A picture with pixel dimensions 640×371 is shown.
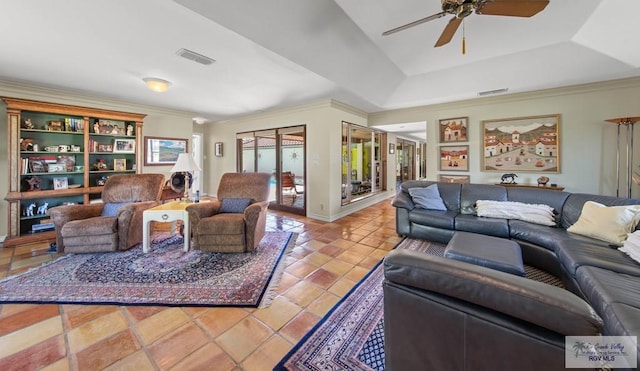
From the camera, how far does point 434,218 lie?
3381 millimetres

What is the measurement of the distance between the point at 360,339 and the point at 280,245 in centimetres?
197

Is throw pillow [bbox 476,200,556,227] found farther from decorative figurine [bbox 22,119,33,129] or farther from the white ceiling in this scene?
decorative figurine [bbox 22,119,33,129]

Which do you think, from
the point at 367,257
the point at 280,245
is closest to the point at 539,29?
the point at 367,257

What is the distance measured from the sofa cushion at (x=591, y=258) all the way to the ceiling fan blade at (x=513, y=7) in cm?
200

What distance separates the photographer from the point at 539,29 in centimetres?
283

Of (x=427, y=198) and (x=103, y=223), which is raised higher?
(x=427, y=198)

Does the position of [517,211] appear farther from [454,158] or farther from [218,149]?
[218,149]

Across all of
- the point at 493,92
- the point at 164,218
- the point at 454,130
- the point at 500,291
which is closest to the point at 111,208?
the point at 164,218

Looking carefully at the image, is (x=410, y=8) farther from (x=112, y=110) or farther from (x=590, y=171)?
(x=112, y=110)

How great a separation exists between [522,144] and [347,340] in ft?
15.7

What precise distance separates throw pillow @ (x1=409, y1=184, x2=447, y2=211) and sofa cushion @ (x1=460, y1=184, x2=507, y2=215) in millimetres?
290

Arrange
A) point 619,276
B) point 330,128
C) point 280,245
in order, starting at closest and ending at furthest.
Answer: point 619,276
point 280,245
point 330,128

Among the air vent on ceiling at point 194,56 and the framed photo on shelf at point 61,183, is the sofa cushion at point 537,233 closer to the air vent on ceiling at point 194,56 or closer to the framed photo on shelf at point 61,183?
the air vent on ceiling at point 194,56

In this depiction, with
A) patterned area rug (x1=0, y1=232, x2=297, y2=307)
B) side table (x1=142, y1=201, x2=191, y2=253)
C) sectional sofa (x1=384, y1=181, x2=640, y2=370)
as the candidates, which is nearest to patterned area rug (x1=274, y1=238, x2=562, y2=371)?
sectional sofa (x1=384, y1=181, x2=640, y2=370)
